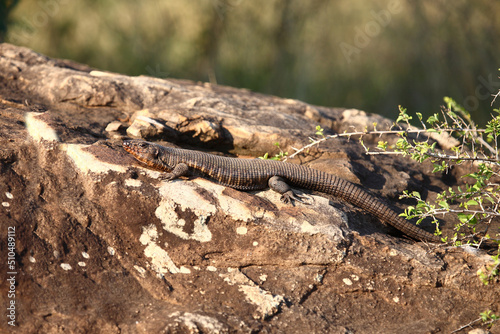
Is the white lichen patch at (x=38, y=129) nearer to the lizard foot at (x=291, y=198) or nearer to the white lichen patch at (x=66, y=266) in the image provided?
the white lichen patch at (x=66, y=266)

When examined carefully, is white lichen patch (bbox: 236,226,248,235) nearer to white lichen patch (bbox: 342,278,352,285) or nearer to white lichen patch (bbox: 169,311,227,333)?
white lichen patch (bbox: 169,311,227,333)

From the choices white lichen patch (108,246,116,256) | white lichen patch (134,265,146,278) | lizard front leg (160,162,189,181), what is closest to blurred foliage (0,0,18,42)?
lizard front leg (160,162,189,181)

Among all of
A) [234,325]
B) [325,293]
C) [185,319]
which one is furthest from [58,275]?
[325,293]

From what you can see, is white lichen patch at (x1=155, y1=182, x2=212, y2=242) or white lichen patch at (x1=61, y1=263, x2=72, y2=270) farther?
white lichen patch at (x1=155, y1=182, x2=212, y2=242)

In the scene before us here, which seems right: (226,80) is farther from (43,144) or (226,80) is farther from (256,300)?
(256,300)

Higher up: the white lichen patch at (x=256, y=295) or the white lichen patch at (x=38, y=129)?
the white lichen patch at (x=38, y=129)

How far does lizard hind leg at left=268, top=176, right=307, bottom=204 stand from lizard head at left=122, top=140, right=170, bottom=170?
173 cm

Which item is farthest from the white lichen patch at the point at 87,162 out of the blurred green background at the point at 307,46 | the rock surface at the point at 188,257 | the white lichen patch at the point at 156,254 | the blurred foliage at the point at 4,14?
the blurred foliage at the point at 4,14

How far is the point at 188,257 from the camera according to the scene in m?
5.50

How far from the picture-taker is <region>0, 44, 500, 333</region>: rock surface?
191 inches

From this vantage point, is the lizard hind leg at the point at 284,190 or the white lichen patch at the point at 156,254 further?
the lizard hind leg at the point at 284,190

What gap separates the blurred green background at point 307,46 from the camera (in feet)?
48.9

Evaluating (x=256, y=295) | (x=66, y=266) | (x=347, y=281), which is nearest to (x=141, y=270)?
(x=66, y=266)

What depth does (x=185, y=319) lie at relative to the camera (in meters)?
4.62
